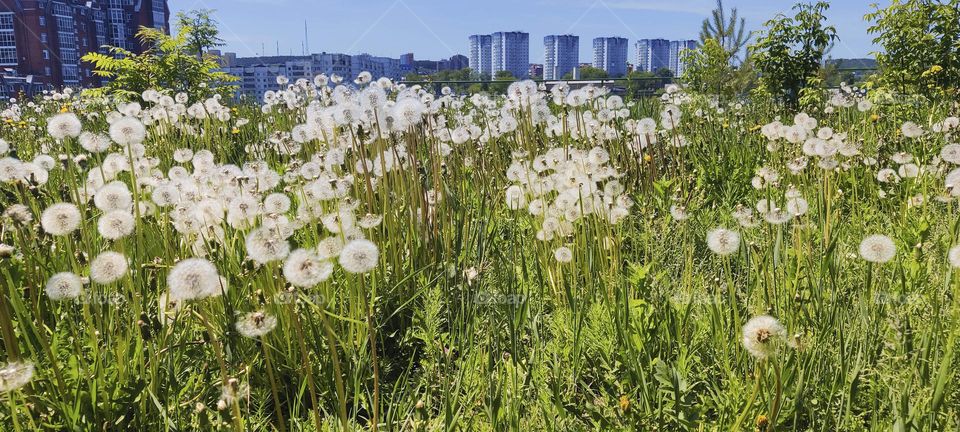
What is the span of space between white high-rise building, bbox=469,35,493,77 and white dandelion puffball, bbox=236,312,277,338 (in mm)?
149133

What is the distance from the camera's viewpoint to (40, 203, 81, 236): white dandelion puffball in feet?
5.83

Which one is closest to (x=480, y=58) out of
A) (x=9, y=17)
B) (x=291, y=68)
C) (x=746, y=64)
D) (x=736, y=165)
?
(x=291, y=68)

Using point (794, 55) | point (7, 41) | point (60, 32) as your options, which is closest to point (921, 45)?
point (794, 55)

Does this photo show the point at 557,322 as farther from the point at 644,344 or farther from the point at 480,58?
the point at 480,58

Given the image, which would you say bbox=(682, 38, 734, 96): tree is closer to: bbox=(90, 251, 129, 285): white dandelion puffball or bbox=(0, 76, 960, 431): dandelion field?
bbox=(0, 76, 960, 431): dandelion field

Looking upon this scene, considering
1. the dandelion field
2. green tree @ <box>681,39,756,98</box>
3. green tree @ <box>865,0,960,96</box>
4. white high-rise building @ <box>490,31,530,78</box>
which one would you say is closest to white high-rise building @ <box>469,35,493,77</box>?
white high-rise building @ <box>490,31,530,78</box>

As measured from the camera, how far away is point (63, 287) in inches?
66.0

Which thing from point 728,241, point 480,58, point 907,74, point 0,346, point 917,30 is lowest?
point 0,346

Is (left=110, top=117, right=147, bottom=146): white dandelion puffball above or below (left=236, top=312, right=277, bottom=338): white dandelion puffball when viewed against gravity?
above

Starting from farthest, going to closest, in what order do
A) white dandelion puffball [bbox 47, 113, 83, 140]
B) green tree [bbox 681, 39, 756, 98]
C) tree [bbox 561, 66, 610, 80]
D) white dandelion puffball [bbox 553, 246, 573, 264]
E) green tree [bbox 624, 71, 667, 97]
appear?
tree [bbox 561, 66, 610, 80] → green tree [bbox 681, 39, 756, 98] → green tree [bbox 624, 71, 667, 97] → white dandelion puffball [bbox 553, 246, 573, 264] → white dandelion puffball [bbox 47, 113, 83, 140]

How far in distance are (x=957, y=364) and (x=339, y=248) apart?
166cm

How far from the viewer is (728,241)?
1949 mm

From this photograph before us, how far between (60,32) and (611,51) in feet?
309

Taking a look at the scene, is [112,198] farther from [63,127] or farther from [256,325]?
[256,325]
